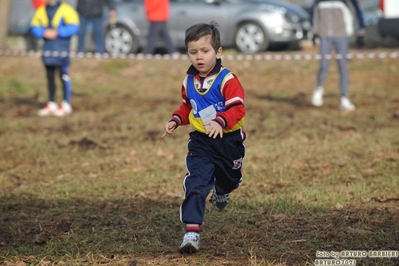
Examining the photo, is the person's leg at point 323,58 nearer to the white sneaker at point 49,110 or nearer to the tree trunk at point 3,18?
the white sneaker at point 49,110

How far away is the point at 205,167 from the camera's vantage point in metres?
5.55

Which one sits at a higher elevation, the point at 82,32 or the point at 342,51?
the point at 82,32

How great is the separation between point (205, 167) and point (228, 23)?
45.8ft

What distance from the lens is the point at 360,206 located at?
6.75 meters

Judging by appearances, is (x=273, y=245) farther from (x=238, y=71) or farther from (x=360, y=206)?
(x=238, y=71)

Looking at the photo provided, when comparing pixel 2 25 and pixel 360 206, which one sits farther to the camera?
pixel 2 25

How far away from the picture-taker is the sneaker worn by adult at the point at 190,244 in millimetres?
5355

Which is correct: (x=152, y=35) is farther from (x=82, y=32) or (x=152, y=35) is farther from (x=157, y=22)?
(x=82, y=32)

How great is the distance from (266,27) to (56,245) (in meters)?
13.9

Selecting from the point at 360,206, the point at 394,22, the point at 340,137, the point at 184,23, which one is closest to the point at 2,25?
the point at 184,23

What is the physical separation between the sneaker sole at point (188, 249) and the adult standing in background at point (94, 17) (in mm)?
13560

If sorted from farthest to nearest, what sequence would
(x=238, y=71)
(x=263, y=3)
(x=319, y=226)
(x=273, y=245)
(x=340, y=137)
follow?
(x=263, y=3) < (x=238, y=71) < (x=340, y=137) < (x=319, y=226) < (x=273, y=245)

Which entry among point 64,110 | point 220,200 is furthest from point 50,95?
point 220,200

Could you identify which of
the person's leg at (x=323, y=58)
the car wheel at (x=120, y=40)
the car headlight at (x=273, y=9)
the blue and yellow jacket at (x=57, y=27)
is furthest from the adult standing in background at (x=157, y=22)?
the person's leg at (x=323, y=58)
